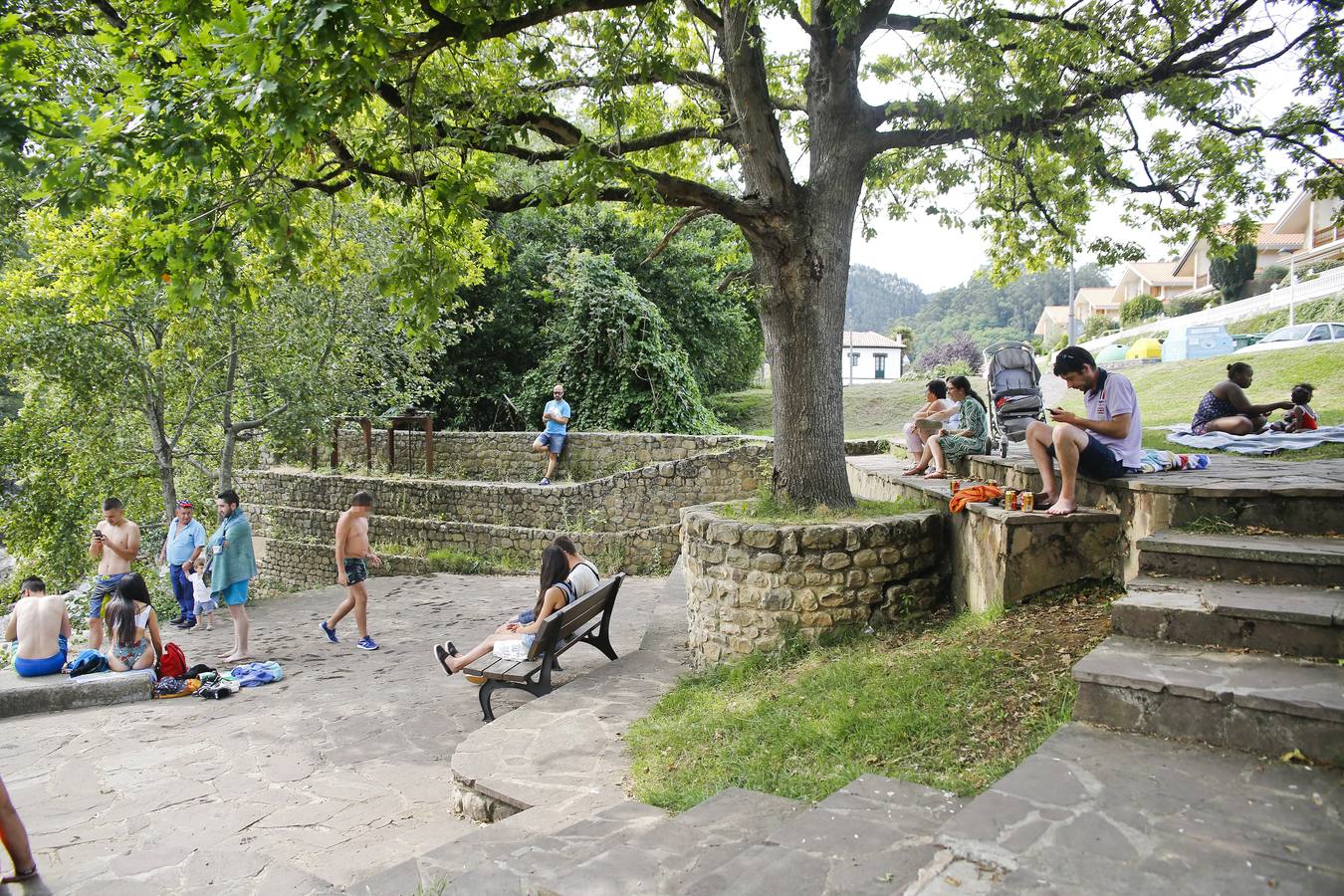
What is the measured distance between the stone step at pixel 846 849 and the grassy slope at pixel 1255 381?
26.3ft

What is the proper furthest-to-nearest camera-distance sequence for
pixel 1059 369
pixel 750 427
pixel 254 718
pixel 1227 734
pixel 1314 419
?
pixel 750 427, pixel 1314 419, pixel 254 718, pixel 1059 369, pixel 1227 734

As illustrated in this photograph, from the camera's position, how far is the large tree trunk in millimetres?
7020

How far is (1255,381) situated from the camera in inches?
648

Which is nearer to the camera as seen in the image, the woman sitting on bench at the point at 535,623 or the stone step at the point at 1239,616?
the stone step at the point at 1239,616

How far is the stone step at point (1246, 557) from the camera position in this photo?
369cm

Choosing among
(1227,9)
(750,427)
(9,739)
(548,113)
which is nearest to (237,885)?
(9,739)

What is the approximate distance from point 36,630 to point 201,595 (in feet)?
12.2

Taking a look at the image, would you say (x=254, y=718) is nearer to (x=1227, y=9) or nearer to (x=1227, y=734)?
(x=1227, y=734)

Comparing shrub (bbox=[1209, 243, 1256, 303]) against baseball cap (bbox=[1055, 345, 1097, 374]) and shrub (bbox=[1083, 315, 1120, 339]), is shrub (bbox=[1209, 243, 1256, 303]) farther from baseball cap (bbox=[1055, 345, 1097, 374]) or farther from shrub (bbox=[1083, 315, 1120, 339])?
baseball cap (bbox=[1055, 345, 1097, 374])

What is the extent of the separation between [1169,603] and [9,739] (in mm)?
8067

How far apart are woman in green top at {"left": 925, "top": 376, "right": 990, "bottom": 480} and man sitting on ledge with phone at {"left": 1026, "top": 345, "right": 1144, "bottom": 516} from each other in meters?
2.80

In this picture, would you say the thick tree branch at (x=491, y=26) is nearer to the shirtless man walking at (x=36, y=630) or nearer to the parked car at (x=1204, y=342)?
the shirtless man walking at (x=36, y=630)

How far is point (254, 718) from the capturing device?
21.9 feet

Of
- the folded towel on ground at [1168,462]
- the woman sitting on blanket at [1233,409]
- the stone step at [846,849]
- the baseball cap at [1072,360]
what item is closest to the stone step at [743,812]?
the stone step at [846,849]
